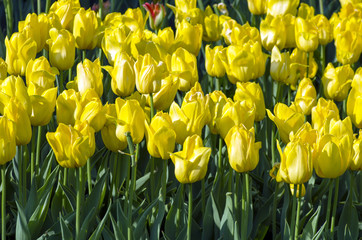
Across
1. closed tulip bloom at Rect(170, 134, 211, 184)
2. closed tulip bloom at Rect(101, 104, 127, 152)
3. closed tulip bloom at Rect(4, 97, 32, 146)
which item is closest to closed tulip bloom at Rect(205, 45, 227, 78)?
closed tulip bloom at Rect(101, 104, 127, 152)

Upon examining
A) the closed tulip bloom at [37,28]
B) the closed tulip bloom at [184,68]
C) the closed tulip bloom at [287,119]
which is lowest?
the closed tulip bloom at [287,119]

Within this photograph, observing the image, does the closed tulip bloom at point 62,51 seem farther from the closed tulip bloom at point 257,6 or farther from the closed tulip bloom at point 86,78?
the closed tulip bloom at point 257,6

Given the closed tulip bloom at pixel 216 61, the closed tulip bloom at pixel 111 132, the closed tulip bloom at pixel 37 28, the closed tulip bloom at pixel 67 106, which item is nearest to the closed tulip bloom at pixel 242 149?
the closed tulip bloom at pixel 111 132

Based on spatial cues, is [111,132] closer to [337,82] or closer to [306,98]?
[306,98]

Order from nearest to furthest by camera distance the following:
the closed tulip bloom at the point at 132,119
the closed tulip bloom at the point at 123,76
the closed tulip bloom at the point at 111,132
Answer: the closed tulip bloom at the point at 132,119, the closed tulip bloom at the point at 111,132, the closed tulip bloom at the point at 123,76

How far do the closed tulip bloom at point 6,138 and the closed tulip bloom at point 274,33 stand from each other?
4.57ft

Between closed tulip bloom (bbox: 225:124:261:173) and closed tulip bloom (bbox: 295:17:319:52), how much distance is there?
1.13 metres

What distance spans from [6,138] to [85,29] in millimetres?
960

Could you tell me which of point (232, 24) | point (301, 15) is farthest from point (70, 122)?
point (301, 15)

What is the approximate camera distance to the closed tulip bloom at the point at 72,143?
1626 millimetres

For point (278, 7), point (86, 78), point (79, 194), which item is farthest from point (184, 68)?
point (278, 7)

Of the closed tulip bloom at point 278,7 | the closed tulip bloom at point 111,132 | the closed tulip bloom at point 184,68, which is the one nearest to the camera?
the closed tulip bloom at point 111,132

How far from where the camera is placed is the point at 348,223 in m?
2.06

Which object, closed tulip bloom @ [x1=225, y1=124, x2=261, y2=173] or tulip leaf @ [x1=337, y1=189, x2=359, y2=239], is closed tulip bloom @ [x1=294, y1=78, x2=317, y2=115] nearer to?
tulip leaf @ [x1=337, y1=189, x2=359, y2=239]
